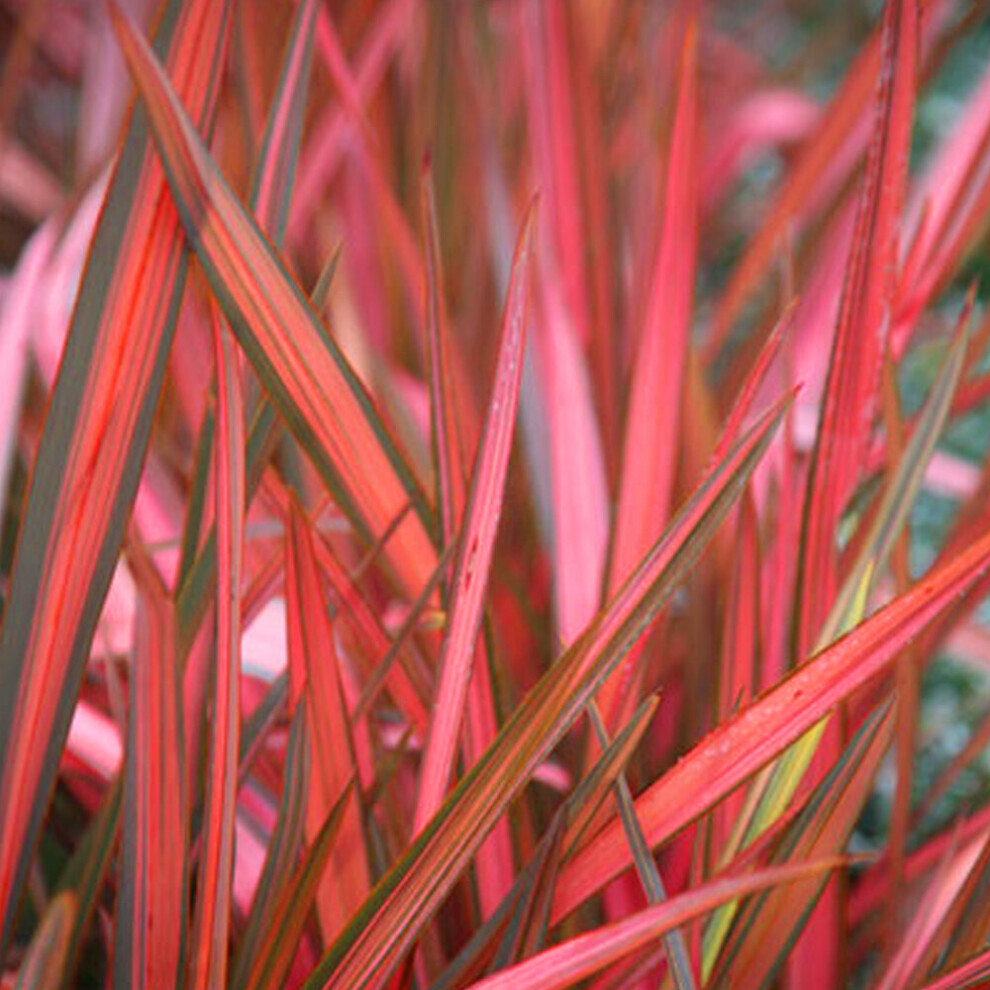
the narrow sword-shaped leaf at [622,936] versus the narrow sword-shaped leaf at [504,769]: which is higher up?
the narrow sword-shaped leaf at [504,769]

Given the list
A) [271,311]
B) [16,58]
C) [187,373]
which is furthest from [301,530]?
[16,58]

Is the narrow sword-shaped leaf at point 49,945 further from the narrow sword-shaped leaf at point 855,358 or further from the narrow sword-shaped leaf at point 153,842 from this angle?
the narrow sword-shaped leaf at point 855,358

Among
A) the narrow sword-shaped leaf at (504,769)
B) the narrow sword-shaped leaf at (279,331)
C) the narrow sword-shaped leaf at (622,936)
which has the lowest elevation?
the narrow sword-shaped leaf at (622,936)

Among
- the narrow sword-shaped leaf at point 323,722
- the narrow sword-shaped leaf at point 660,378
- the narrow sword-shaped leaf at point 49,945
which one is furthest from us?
the narrow sword-shaped leaf at point 660,378

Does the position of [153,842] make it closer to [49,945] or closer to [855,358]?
[49,945]

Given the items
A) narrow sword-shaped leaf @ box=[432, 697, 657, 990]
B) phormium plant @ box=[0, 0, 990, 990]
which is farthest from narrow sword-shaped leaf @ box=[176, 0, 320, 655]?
narrow sword-shaped leaf @ box=[432, 697, 657, 990]

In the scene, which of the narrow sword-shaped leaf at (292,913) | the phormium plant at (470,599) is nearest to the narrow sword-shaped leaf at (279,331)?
the phormium plant at (470,599)

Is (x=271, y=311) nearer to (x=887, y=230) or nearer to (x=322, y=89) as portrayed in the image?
(x=887, y=230)

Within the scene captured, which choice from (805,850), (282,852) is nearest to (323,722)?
(282,852)
